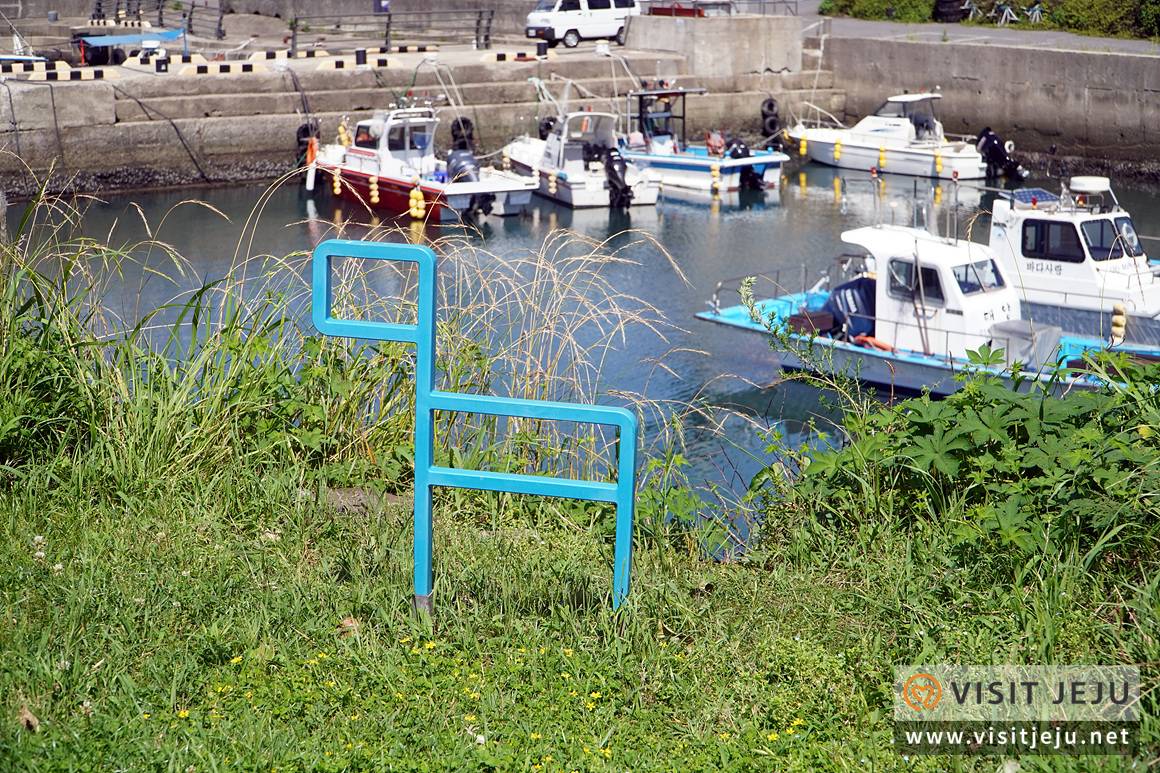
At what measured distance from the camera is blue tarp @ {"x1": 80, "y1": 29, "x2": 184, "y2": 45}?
85.8 ft

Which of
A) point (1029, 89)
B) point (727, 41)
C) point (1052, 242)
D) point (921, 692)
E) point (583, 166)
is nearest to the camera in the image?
point (921, 692)

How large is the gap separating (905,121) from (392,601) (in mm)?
22946

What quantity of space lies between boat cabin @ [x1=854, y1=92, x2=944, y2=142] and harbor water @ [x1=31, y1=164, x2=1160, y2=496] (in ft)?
3.72

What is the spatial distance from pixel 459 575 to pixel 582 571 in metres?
0.38

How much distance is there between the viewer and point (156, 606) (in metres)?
3.03

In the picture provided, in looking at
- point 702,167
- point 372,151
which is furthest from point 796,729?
point 702,167

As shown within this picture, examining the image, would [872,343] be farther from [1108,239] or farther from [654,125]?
[654,125]

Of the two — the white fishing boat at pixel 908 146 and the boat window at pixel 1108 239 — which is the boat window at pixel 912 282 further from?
the white fishing boat at pixel 908 146

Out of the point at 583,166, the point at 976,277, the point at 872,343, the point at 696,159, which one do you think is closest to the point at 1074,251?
the point at 976,277

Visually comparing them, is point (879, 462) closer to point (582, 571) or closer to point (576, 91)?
point (582, 571)

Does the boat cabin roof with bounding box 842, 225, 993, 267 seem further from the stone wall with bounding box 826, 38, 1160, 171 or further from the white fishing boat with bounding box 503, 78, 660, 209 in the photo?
the stone wall with bounding box 826, 38, 1160, 171

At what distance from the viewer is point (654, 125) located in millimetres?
23891

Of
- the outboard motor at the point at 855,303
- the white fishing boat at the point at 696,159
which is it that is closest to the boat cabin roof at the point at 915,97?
the white fishing boat at the point at 696,159

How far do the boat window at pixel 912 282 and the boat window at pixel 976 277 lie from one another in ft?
0.62
